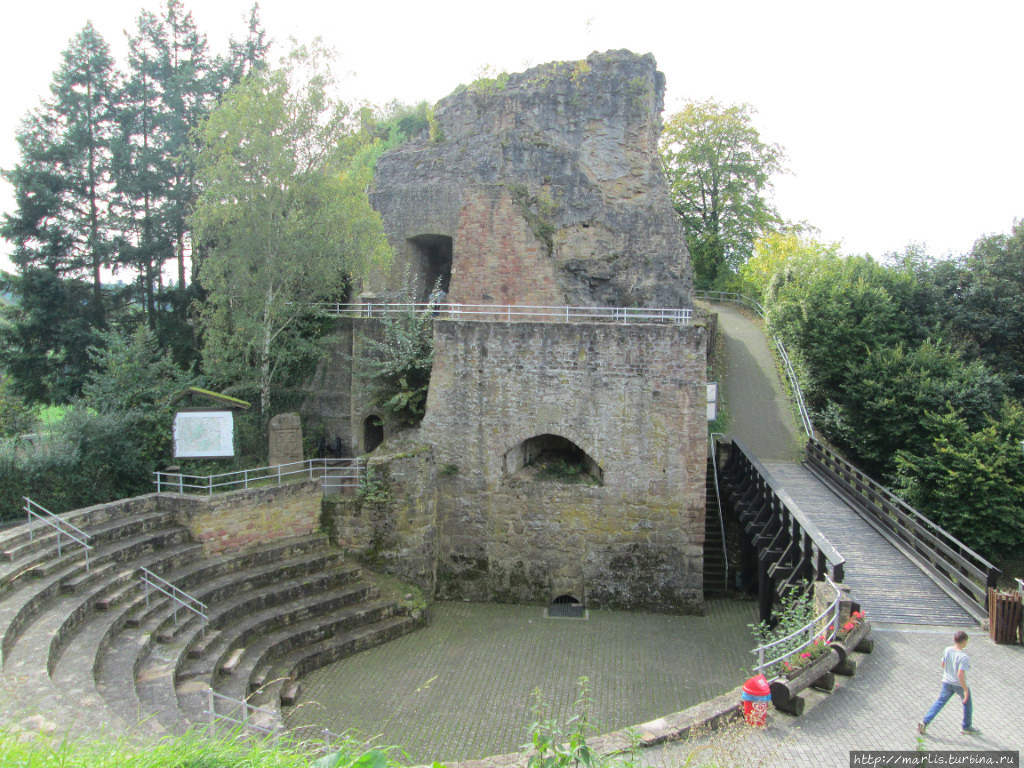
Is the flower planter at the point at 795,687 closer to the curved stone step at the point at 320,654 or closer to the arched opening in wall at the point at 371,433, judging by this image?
the curved stone step at the point at 320,654

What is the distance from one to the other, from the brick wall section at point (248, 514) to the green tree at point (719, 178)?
19.5 meters

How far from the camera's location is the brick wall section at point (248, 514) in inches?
462

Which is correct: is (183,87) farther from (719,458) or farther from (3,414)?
(719,458)

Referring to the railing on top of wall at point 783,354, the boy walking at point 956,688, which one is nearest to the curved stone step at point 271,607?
the boy walking at point 956,688

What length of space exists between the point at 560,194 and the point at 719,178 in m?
13.9

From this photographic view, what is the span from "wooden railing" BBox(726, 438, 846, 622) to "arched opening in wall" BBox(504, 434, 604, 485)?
309 cm

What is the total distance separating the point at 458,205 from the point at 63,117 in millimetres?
10003

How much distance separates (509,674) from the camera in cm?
1109

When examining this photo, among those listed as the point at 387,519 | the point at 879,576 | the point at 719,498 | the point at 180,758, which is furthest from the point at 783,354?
the point at 180,758

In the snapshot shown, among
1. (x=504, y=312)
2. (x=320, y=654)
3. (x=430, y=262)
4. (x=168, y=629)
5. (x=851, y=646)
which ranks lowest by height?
(x=320, y=654)

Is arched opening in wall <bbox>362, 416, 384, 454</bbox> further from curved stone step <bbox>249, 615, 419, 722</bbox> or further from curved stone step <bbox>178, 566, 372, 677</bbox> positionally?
curved stone step <bbox>249, 615, 419, 722</bbox>

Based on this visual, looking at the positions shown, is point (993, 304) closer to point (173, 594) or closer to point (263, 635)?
point (263, 635)

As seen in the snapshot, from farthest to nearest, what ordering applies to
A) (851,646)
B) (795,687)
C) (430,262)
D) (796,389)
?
(796,389) < (430,262) < (851,646) < (795,687)

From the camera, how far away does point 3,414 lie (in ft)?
55.0
